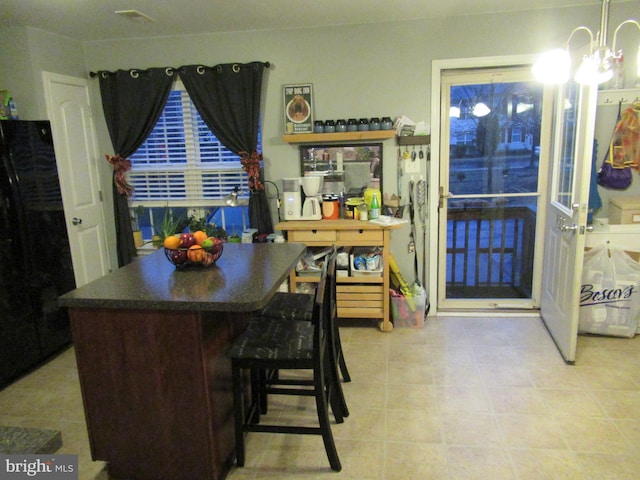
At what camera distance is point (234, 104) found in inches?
143

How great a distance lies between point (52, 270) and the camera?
10.3ft

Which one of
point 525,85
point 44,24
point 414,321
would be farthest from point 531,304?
point 44,24

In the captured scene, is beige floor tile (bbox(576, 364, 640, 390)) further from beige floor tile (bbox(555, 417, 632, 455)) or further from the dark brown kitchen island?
the dark brown kitchen island

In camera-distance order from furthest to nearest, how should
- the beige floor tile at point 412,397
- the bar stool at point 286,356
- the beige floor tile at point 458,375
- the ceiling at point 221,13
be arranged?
the ceiling at point 221,13
the beige floor tile at point 458,375
the beige floor tile at point 412,397
the bar stool at point 286,356

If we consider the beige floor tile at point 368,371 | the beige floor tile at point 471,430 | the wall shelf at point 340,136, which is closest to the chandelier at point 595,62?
the wall shelf at point 340,136

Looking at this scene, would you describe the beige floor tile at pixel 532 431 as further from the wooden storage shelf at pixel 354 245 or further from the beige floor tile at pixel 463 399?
the wooden storage shelf at pixel 354 245

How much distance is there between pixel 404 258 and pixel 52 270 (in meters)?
2.69

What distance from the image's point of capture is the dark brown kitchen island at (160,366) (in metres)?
1.77

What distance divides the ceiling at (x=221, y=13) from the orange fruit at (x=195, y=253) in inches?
68.8

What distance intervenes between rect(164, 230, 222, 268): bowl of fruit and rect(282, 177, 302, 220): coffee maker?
53.6 inches

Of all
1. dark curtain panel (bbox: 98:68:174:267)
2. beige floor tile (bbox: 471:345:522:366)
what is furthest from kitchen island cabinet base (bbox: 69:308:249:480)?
dark curtain panel (bbox: 98:68:174:267)

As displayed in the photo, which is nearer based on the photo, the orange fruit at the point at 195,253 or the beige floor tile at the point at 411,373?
the orange fruit at the point at 195,253

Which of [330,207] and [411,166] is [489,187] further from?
[330,207]

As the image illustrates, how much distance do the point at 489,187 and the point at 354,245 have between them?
4.23 feet
